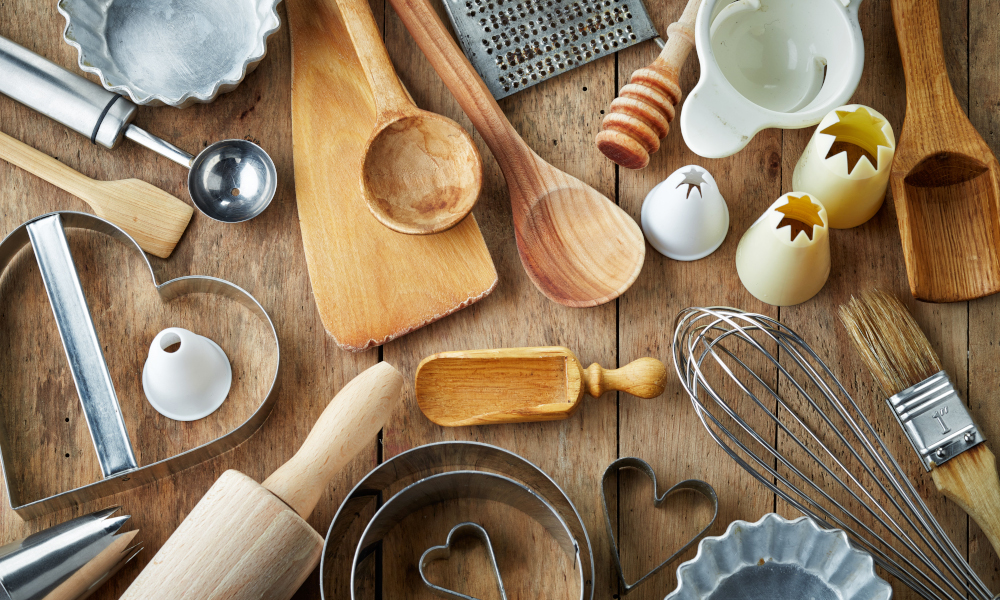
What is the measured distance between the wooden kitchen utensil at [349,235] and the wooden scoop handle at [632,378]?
120 mm

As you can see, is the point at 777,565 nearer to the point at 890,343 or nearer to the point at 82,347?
the point at 890,343

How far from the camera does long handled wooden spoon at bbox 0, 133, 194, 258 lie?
2.04 feet

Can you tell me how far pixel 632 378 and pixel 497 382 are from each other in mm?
115

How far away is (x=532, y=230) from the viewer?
2.08 ft

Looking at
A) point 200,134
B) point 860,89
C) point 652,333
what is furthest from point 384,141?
point 860,89

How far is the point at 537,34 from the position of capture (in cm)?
65

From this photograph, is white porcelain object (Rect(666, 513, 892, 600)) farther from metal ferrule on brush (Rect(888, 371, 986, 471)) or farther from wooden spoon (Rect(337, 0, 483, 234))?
wooden spoon (Rect(337, 0, 483, 234))

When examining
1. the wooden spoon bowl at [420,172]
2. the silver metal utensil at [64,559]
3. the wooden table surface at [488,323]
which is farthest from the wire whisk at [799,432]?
the silver metal utensil at [64,559]

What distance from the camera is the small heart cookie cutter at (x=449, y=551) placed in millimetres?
554

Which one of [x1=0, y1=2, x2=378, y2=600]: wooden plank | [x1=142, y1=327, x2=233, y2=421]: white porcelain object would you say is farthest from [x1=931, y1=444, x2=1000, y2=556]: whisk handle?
[x1=142, y1=327, x2=233, y2=421]: white porcelain object

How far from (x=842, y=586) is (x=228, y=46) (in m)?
0.70

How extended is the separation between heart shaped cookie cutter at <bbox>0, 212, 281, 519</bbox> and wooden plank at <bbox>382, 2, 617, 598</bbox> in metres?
0.15

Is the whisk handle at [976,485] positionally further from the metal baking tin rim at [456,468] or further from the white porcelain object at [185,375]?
the white porcelain object at [185,375]

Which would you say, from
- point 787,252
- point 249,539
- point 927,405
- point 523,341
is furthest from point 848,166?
point 249,539
